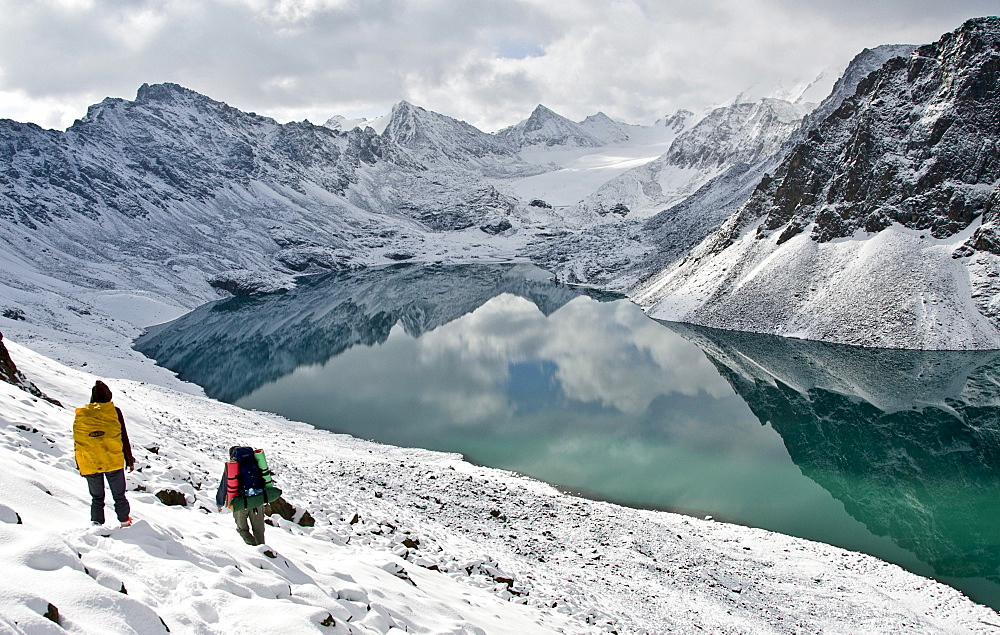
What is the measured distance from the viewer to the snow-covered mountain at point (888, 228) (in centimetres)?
6569

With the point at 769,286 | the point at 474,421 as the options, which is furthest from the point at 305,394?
the point at 769,286

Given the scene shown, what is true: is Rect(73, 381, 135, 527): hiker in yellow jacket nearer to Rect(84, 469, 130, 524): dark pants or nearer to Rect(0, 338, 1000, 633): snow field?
Rect(84, 469, 130, 524): dark pants

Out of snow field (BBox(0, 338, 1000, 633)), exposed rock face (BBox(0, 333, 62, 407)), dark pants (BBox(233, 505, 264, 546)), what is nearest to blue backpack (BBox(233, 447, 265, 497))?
dark pants (BBox(233, 505, 264, 546))

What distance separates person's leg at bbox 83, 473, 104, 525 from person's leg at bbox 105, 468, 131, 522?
182 millimetres

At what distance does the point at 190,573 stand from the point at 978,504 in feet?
122

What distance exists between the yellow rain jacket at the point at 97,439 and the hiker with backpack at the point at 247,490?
1796mm

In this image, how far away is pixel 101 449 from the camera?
9539 mm

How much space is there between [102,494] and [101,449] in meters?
0.78

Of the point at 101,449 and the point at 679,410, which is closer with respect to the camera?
the point at 101,449

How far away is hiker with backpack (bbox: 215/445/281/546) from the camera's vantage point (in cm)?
1014

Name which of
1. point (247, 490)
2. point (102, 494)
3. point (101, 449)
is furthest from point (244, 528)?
point (101, 449)

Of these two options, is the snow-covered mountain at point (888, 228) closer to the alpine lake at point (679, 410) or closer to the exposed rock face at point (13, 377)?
the alpine lake at point (679, 410)

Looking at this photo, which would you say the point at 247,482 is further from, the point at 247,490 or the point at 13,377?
the point at 13,377

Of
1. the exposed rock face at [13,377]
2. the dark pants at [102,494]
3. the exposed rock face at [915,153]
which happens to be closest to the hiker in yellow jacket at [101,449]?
the dark pants at [102,494]
